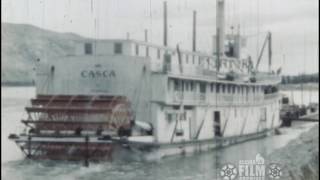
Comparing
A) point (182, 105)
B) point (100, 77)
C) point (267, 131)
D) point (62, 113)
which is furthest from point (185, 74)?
point (267, 131)

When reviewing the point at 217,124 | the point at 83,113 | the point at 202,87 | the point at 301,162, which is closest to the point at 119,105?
the point at 83,113

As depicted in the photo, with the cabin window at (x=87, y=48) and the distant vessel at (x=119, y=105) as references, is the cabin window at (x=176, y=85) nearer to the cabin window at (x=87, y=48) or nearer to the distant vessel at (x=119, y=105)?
the distant vessel at (x=119, y=105)

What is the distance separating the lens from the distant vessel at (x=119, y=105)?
49.5 feet

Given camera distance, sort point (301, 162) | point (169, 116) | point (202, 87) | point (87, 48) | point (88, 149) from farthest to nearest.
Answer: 1. point (202, 87)
2. point (87, 48)
3. point (169, 116)
4. point (88, 149)
5. point (301, 162)

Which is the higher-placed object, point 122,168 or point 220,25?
point 220,25

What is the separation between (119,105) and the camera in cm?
1581

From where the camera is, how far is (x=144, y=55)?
56.6ft

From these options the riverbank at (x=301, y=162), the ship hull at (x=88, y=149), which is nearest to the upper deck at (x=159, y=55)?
the ship hull at (x=88, y=149)

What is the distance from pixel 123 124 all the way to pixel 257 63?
33.7 feet

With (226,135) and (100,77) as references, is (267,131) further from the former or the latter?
(100,77)

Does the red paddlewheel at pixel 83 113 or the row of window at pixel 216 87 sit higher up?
the row of window at pixel 216 87

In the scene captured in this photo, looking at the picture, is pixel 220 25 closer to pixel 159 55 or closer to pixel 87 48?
pixel 159 55

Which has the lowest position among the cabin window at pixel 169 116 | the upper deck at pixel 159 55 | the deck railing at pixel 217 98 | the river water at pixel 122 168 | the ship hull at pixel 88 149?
the river water at pixel 122 168

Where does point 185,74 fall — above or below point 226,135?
above
